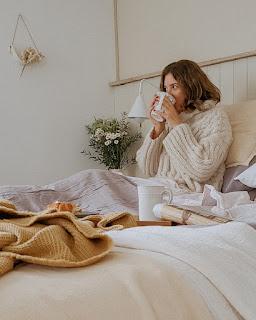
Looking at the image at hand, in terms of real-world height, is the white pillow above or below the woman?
below

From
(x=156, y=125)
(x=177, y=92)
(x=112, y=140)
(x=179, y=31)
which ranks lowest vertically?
(x=112, y=140)

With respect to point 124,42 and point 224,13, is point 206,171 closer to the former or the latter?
point 224,13

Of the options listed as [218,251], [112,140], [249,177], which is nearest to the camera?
[218,251]

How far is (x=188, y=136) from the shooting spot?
7.42 feet

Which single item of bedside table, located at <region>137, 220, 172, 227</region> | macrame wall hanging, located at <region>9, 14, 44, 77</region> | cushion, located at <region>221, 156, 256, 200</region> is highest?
macrame wall hanging, located at <region>9, 14, 44, 77</region>

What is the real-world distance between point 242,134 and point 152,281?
1.69 m

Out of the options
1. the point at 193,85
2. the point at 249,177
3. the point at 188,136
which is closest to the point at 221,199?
the point at 249,177

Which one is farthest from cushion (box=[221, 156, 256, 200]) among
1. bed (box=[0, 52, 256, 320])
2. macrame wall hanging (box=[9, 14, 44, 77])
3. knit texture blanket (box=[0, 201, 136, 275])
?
macrame wall hanging (box=[9, 14, 44, 77])

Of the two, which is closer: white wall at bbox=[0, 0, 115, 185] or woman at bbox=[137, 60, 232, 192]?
woman at bbox=[137, 60, 232, 192]

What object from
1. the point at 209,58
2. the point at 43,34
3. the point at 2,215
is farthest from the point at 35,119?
the point at 2,215

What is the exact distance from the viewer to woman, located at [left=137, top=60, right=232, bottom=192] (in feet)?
7.30

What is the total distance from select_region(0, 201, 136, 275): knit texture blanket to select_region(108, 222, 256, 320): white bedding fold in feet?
0.38

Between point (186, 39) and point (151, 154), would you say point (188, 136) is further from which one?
point (186, 39)

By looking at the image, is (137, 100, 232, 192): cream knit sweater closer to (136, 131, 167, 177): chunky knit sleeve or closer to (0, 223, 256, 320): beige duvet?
(136, 131, 167, 177): chunky knit sleeve
